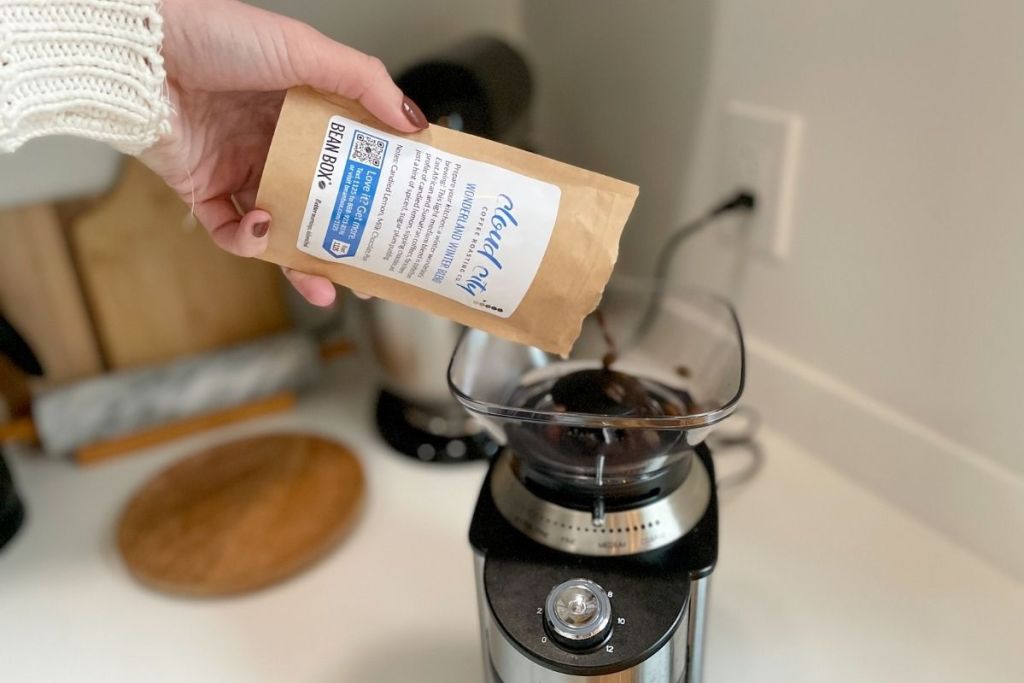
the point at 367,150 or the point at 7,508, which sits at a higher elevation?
the point at 367,150

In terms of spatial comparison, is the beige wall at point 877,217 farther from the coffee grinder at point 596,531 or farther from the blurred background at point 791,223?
the coffee grinder at point 596,531

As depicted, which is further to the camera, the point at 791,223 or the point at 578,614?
the point at 791,223

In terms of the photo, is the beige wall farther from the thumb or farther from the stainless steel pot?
the thumb

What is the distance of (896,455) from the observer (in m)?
0.79

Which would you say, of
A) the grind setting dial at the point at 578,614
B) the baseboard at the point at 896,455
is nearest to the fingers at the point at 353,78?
the grind setting dial at the point at 578,614

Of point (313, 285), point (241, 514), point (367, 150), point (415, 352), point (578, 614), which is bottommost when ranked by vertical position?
point (241, 514)

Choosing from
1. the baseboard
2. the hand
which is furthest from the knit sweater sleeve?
the baseboard

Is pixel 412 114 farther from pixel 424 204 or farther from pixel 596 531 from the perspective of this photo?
pixel 596 531

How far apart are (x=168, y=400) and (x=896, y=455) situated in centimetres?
74

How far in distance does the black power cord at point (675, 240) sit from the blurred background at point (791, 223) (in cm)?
1

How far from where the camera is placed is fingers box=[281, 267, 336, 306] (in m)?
0.58

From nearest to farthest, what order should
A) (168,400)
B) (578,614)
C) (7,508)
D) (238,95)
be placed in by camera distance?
(578,614), (238,95), (7,508), (168,400)

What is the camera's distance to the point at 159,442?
97 cm

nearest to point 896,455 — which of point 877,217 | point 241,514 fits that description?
point 877,217
